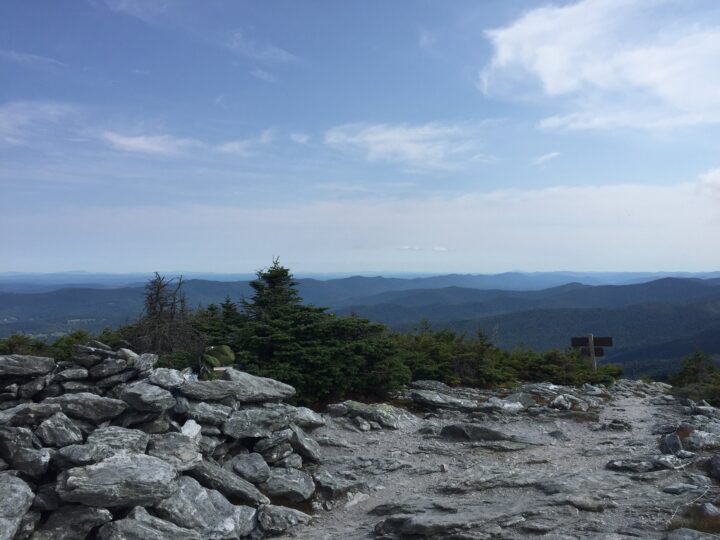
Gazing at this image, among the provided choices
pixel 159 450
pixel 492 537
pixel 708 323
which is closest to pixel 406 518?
pixel 492 537

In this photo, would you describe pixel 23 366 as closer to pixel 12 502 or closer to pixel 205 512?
pixel 12 502

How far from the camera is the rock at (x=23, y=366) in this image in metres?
11.4

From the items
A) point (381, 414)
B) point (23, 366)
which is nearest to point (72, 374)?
point (23, 366)

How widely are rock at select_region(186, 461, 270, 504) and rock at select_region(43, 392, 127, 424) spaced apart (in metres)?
1.97

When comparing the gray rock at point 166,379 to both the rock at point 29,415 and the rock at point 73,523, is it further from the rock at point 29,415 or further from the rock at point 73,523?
the rock at point 73,523

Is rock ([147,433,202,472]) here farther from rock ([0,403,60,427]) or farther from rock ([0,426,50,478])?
rock ([0,403,60,427])

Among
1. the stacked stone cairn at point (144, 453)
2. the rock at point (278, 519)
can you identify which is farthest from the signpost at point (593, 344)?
the rock at point (278, 519)

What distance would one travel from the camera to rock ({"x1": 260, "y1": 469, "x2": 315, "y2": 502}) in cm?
1022

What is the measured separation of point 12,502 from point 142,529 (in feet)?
6.19

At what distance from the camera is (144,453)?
30.3 ft

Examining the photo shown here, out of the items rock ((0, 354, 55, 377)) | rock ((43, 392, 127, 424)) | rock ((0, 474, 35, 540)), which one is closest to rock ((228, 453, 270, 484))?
rock ((43, 392, 127, 424))

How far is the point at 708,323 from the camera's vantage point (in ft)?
588

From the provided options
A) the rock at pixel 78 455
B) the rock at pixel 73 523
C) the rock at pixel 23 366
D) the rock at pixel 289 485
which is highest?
the rock at pixel 23 366

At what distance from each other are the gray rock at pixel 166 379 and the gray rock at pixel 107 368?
3.65ft
